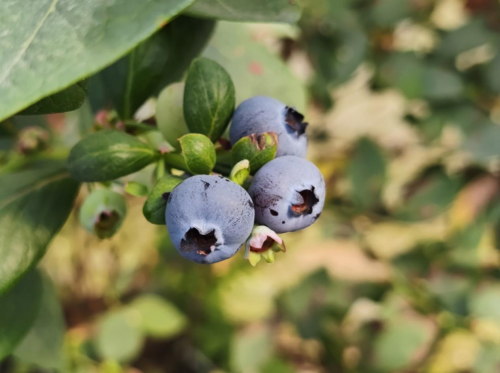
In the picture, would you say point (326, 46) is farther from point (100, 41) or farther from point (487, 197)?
point (100, 41)

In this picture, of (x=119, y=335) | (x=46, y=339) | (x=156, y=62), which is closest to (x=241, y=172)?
Answer: (x=156, y=62)

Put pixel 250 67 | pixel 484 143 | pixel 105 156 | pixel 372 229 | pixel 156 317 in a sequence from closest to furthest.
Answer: pixel 105 156, pixel 250 67, pixel 484 143, pixel 372 229, pixel 156 317

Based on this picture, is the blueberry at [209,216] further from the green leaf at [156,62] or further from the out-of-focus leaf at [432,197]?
the out-of-focus leaf at [432,197]

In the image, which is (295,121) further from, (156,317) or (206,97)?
(156,317)

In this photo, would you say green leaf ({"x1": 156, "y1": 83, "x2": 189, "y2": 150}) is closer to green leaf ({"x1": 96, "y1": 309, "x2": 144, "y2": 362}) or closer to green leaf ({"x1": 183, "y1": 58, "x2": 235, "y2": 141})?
green leaf ({"x1": 183, "y1": 58, "x2": 235, "y2": 141})

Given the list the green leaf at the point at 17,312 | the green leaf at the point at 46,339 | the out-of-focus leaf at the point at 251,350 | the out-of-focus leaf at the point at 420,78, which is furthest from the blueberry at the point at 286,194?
the out-of-focus leaf at the point at 251,350
